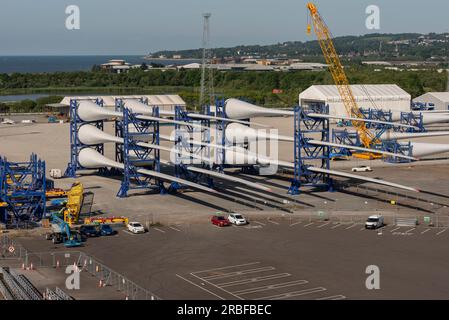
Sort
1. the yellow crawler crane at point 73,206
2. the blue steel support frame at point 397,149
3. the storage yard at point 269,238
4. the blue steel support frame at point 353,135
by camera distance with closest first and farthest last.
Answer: the storage yard at point 269,238
the yellow crawler crane at point 73,206
the blue steel support frame at point 397,149
the blue steel support frame at point 353,135

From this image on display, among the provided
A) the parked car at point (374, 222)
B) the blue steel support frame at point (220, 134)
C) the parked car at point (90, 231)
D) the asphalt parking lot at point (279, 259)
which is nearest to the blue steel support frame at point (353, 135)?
the blue steel support frame at point (220, 134)

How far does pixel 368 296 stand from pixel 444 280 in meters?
5.81

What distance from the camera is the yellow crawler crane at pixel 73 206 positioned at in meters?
59.3

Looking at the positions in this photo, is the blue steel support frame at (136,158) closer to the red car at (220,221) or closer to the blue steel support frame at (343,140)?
the red car at (220,221)

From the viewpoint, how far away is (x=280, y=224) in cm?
6059

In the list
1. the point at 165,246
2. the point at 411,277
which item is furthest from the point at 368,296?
the point at 165,246

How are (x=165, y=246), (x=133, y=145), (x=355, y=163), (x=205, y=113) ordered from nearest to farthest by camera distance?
1. (x=165, y=246)
2. (x=133, y=145)
3. (x=205, y=113)
4. (x=355, y=163)

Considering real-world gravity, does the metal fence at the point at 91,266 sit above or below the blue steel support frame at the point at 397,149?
below

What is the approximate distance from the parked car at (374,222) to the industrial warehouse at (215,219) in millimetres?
76

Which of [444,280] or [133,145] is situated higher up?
[133,145]

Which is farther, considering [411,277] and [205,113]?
[205,113]

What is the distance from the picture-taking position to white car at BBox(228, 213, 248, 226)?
60125mm

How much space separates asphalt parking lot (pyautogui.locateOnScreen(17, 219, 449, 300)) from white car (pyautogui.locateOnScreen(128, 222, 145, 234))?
624 mm

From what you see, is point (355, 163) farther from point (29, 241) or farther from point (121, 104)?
point (29, 241)
